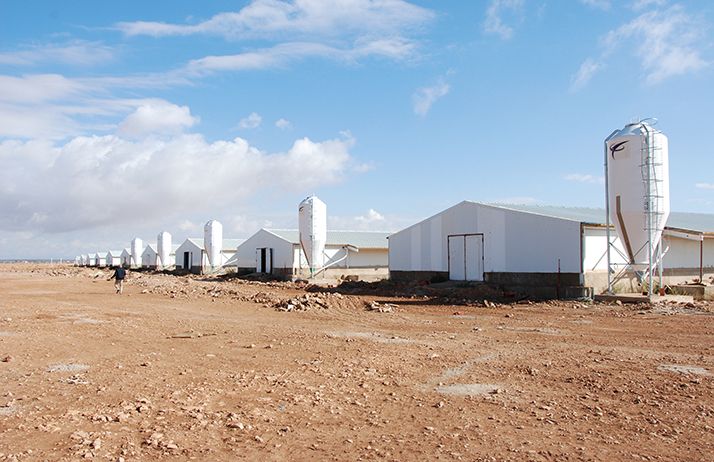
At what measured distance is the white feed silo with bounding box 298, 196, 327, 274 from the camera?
140 feet

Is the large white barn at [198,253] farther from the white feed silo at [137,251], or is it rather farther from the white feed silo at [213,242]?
the white feed silo at [137,251]

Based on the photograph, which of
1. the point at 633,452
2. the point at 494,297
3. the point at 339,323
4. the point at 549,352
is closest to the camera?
the point at 633,452

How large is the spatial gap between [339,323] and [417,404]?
984 centimetres

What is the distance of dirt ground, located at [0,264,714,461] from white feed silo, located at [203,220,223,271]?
43102mm

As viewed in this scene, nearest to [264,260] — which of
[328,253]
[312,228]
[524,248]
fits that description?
[328,253]

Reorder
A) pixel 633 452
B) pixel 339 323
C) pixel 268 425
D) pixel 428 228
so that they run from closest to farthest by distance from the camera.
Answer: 1. pixel 633 452
2. pixel 268 425
3. pixel 339 323
4. pixel 428 228

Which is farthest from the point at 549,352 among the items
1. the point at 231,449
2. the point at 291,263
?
the point at 291,263

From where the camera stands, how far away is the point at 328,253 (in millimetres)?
48031

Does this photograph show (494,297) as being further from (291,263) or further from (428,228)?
(291,263)

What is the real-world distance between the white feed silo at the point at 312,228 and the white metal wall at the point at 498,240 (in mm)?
7683

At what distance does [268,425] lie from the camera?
277 inches

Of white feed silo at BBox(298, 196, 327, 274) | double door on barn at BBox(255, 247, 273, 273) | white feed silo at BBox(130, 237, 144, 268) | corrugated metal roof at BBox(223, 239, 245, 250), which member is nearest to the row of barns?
white feed silo at BBox(298, 196, 327, 274)

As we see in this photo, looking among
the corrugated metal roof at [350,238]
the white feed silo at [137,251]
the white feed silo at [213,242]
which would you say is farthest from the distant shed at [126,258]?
the corrugated metal roof at [350,238]

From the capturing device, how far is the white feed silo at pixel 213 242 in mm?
60406
